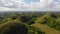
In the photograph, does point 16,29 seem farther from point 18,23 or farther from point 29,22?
point 29,22

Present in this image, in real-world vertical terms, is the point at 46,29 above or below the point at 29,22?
below

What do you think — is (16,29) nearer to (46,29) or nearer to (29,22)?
(29,22)

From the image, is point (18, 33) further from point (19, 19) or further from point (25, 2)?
point (25, 2)

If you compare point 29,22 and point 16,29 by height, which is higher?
point 29,22

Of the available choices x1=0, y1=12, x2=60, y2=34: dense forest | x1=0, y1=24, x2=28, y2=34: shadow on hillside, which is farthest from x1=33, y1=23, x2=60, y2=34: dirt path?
x1=0, y1=24, x2=28, y2=34: shadow on hillside

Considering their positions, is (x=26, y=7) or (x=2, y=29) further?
(x=26, y=7)

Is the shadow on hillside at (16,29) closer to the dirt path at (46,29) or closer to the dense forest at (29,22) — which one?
the dense forest at (29,22)

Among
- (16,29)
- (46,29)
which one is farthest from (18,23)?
(46,29)

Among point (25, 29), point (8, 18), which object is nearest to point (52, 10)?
point (25, 29)

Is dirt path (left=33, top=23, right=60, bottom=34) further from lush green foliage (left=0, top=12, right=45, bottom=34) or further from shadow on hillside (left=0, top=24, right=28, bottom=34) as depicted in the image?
shadow on hillside (left=0, top=24, right=28, bottom=34)
